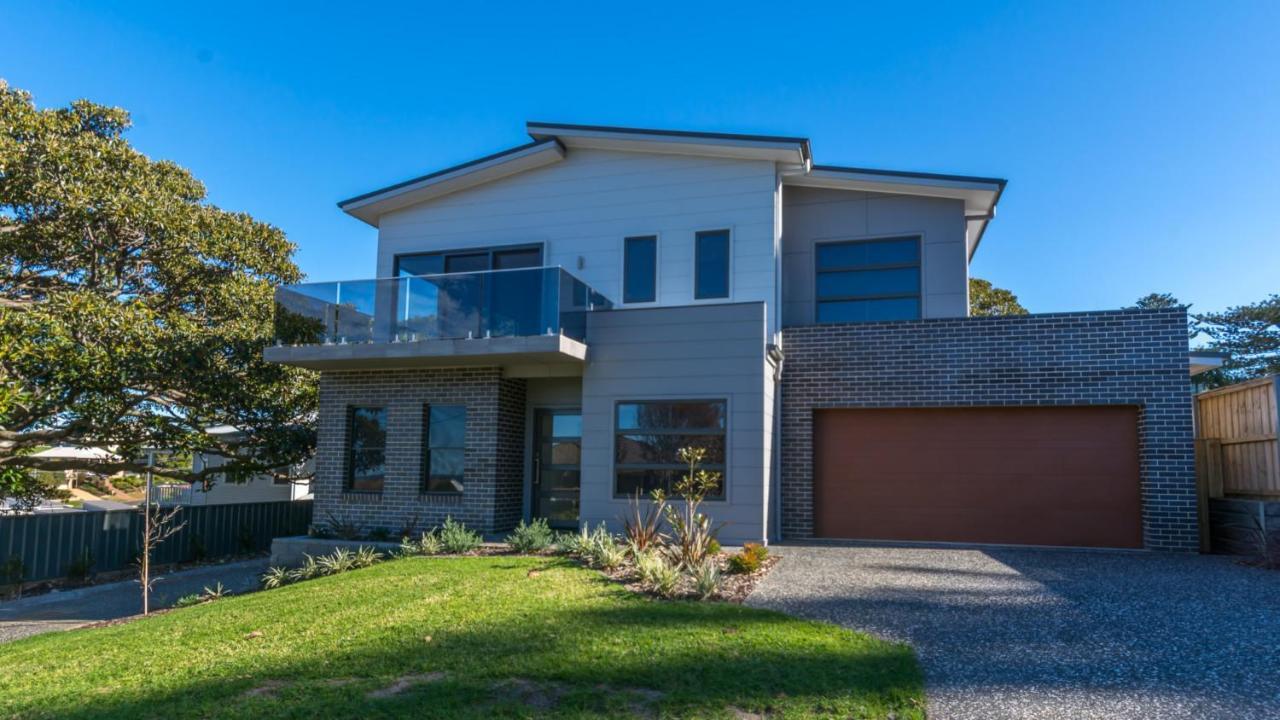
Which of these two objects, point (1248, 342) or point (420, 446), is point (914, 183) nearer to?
point (420, 446)

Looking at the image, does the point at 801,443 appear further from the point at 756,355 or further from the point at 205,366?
the point at 205,366

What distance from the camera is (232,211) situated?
59.1 ft

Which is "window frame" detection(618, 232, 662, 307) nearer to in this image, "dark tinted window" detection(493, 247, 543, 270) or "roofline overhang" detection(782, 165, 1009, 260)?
"dark tinted window" detection(493, 247, 543, 270)

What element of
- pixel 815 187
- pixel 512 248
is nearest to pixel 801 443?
pixel 815 187

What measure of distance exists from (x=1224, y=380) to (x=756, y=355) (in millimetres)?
25845

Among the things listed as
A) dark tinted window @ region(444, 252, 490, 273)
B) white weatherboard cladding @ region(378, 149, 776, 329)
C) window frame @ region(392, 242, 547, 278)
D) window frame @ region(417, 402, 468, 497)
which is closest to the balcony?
window frame @ region(417, 402, 468, 497)

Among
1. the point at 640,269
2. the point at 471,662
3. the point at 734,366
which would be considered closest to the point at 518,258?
the point at 640,269

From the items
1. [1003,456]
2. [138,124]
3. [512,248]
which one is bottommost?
[1003,456]

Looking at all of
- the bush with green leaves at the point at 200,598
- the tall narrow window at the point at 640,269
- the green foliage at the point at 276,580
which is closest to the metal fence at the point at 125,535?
the bush with green leaves at the point at 200,598

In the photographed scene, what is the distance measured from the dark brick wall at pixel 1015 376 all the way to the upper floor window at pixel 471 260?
16.2 ft

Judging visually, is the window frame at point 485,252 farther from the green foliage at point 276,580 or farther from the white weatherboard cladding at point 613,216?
the green foliage at point 276,580

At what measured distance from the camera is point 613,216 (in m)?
13.9

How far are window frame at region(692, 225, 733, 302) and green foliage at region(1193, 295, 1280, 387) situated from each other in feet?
77.9

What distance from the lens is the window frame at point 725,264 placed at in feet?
42.5
